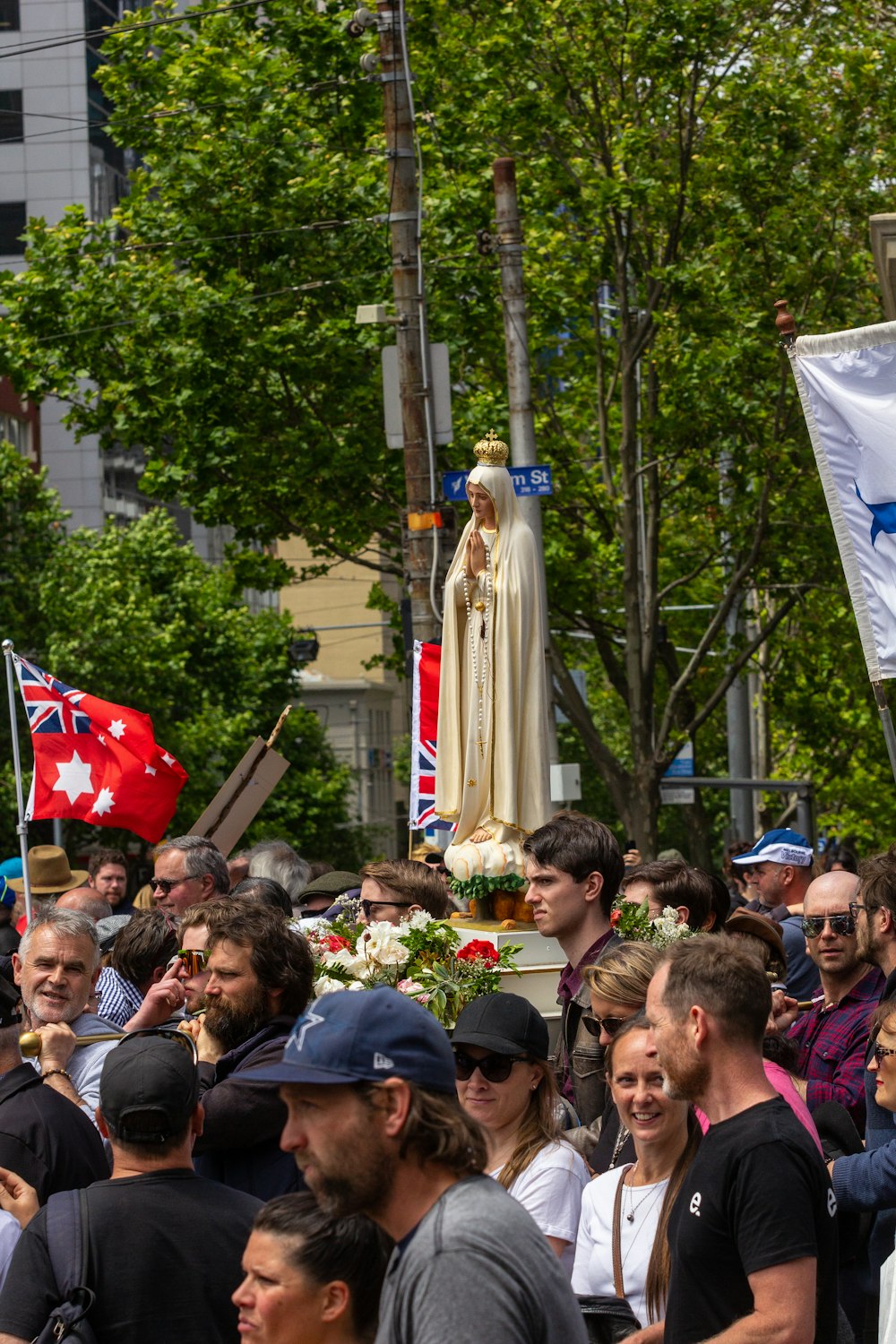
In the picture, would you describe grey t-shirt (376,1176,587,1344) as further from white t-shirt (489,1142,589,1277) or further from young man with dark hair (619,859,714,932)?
young man with dark hair (619,859,714,932)

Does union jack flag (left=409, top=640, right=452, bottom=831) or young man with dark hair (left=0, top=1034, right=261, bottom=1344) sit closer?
young man with dark hair (left=0, top=1034, right=261, bottom=1344)

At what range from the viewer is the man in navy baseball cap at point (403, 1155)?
8.71 ft

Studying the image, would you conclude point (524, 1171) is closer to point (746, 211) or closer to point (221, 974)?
point (221, 974)

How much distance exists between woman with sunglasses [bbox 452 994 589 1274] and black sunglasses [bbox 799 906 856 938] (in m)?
2.30

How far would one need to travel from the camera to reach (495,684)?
31.6ft

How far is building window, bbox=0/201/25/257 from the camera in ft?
217

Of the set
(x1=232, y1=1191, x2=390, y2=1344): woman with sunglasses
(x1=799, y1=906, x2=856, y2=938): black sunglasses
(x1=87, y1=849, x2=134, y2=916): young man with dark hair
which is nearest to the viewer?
(x1=232, y1=1191, x2=390, y2=1344): woman with sunglasses

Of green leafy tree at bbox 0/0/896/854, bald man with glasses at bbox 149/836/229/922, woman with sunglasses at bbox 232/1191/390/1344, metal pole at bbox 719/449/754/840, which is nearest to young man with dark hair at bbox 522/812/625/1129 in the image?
bald man with glasses at bbox 149/836/229/922

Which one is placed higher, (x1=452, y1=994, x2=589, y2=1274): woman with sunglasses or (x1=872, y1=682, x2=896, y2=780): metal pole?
(x1=872, y1=682, x2=896, y2=780): metal pole

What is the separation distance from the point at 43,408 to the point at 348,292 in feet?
151

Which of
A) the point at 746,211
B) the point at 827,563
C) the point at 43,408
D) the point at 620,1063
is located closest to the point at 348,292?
the point at 746,211

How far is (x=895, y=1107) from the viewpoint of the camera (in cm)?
495

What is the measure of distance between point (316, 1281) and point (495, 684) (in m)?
6.60

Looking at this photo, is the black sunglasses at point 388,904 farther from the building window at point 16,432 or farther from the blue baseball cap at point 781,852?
the building window at point 16,432
